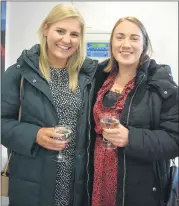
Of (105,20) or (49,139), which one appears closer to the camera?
(49,139)

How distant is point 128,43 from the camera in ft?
4.12

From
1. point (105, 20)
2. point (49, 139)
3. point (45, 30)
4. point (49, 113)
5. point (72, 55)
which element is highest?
point (105, 20)

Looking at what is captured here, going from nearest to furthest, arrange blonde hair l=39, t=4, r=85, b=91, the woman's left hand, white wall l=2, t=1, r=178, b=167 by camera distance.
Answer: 1. the woman's left hand
2. blonde hair l=39, t=4, r=85, b=91
3. white wall l=2, t=1, r=178, b=167

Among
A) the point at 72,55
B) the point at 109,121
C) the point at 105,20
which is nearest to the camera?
the point at 109,121

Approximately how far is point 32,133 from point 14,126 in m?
0.10

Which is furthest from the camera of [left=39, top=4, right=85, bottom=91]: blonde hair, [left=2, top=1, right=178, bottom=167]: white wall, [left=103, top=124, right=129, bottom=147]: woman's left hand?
[left=2, top=1, right=178, bottom=167]: white wall

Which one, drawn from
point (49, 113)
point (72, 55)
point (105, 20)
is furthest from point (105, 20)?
point (49, 113)

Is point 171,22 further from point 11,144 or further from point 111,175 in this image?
point 11,144

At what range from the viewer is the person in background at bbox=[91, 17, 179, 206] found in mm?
1199

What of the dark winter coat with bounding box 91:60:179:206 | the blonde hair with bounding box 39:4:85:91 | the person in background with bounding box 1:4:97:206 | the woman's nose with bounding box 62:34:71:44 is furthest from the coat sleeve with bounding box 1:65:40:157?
the dark winter coat with bounding box 91:60:179:206

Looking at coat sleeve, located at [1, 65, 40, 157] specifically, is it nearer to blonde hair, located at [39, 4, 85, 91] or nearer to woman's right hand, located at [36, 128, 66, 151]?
woman's right hand, located at [36, 128, 66, 151]

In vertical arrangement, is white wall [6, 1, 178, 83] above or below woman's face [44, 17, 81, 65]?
above

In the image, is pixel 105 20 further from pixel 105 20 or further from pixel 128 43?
pixel 128 43

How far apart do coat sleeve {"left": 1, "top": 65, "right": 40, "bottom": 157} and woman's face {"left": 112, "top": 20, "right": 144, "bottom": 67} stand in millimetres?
526
